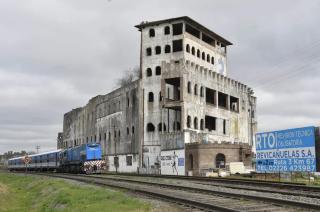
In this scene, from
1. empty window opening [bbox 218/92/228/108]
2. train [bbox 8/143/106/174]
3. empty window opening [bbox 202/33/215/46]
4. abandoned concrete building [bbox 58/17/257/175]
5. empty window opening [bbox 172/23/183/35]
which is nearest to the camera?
train [bbox 8/143/106/174]

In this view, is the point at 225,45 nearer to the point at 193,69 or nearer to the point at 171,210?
the point at 193,69

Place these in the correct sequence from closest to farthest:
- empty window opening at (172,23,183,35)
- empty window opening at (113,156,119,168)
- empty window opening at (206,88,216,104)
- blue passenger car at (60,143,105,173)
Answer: blue passenger car at (60,143,105,173) < empty window opening at (172,23,183,35) < empty window opening at (206,88,216,104) < empty window opening at (113,156,119,168)

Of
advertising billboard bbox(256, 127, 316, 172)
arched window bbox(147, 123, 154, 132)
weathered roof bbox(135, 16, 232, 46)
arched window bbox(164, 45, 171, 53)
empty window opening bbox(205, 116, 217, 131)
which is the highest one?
weathered roof bbox(135, 16, 232, 46)

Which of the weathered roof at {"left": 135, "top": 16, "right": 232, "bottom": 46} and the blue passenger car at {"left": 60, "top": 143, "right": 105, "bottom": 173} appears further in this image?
the weathered roof at {"left": 135, "top": 16, "right": 232, "bottom": 46}

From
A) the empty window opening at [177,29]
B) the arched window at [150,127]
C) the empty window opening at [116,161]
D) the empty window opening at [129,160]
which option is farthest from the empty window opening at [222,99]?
the empty window opening at [116,161]

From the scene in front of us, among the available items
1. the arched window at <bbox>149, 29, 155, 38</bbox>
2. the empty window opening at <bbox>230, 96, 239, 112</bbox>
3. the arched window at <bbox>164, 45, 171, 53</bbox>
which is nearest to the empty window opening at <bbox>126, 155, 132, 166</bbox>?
the arched window at <bbox>164, 45, 171, 53</bbox>

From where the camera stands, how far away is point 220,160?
5062cm

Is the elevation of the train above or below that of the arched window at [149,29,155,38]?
below

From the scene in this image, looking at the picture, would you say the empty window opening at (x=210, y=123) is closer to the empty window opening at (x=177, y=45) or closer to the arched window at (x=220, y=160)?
the empty window opening at (x=177, y=45)

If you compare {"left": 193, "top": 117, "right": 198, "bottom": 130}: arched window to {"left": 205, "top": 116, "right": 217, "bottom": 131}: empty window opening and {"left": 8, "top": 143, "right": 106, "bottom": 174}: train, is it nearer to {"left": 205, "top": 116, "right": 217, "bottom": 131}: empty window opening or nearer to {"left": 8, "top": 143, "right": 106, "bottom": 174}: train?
{"left": 205, "top": 116, "right": 217, "bottom": 131}: empty window opening

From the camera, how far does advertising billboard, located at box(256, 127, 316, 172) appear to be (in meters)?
28.4

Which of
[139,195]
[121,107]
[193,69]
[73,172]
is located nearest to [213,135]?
[193,69]

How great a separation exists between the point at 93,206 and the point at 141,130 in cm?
4791

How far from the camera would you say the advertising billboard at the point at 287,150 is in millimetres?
28422
